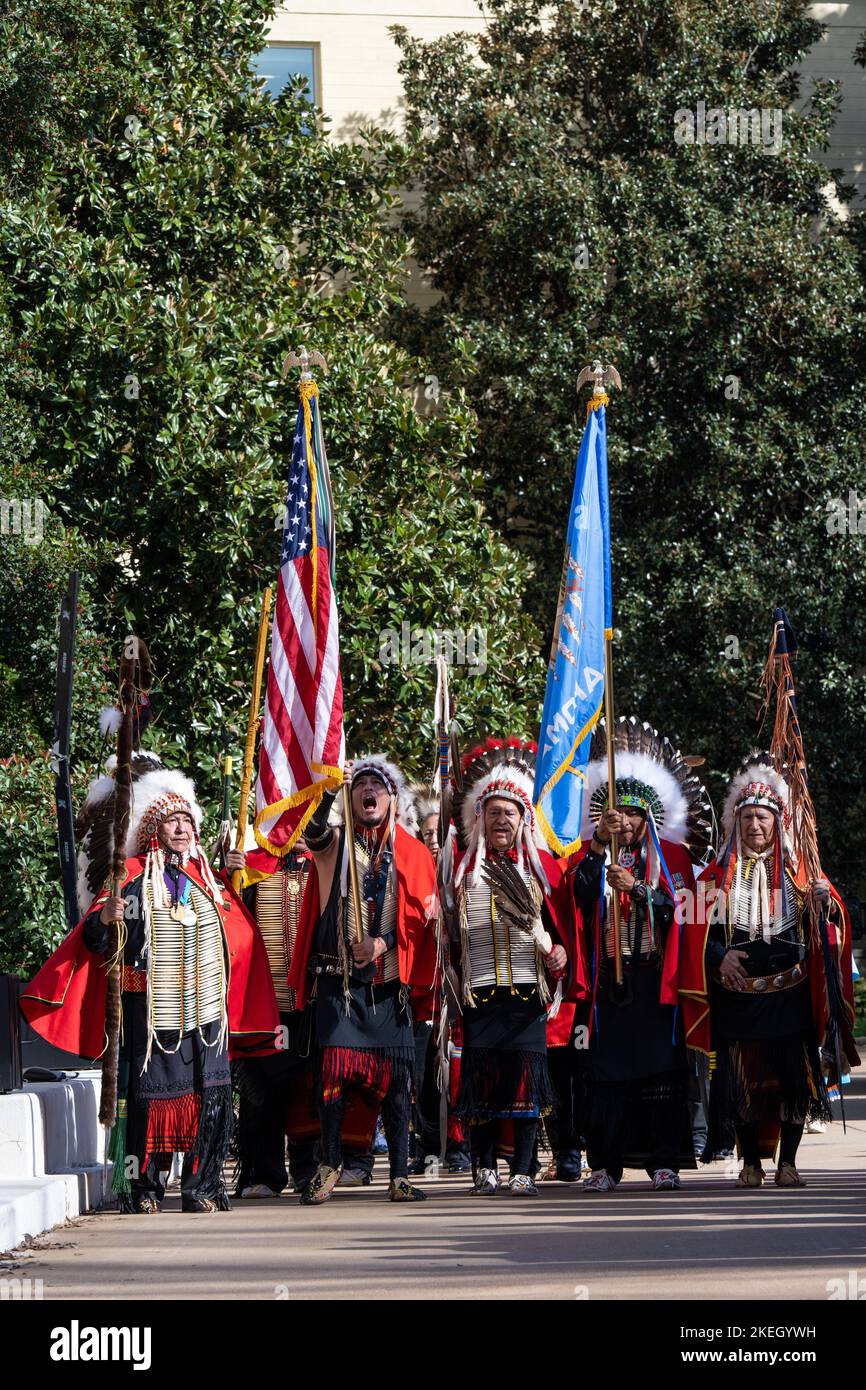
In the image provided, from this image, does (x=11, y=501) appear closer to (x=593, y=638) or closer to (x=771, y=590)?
(x=593, y=638)

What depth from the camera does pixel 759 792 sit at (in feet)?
36.1

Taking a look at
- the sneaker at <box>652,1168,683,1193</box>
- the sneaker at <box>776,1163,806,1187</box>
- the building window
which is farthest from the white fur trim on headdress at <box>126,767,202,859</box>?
the building window

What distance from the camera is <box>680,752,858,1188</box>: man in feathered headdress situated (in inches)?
420

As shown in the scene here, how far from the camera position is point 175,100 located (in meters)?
17.6

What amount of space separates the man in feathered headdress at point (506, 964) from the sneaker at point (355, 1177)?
2.34 feet

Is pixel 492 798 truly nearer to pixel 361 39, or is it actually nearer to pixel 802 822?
pixel 802 822

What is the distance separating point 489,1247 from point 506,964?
2625 mm

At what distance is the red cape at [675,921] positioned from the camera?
10.8 metres

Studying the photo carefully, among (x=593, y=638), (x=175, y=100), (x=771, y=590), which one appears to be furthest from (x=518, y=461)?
(x=593, y=638)

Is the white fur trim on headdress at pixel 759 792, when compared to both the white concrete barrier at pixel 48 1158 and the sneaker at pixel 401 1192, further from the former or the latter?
the white concrete barrier at pixel 48 1158

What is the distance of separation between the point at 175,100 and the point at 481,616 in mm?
4889

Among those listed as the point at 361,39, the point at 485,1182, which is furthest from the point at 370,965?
the point at 361,39

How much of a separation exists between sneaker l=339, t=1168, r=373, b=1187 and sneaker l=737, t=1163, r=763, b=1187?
6.42 ft

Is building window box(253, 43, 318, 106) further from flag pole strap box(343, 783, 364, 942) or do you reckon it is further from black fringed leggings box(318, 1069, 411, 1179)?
black fringed leggings box(318, 1069, 411, 1179)
